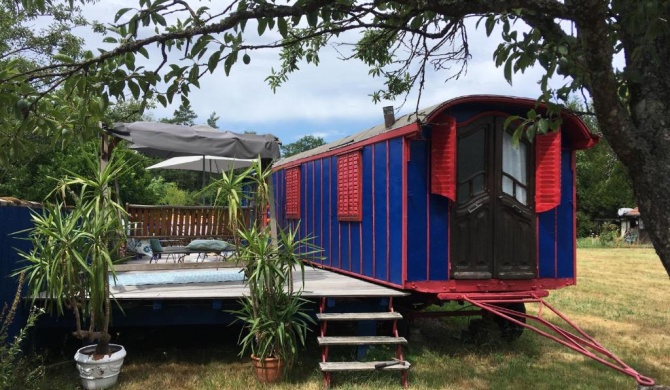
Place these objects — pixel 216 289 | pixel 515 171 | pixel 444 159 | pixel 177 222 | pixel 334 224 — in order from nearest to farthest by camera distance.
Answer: pixel 444 159 < pixel 216 289 < pixel 515 171 < pixel 177 222 < pixel 334 224

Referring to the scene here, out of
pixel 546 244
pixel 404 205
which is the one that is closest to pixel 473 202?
pixel 404 205

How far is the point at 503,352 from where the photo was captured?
21.1 ft

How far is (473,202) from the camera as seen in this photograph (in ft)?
19.8

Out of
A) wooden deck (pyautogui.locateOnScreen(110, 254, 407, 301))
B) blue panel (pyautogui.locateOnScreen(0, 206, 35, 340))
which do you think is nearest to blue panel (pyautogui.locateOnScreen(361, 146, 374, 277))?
wooden deck (pyautogui.locateOnScreen(110, 254, 407, 301))

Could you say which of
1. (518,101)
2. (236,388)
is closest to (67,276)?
(236,388)

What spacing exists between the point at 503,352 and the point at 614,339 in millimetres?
1831

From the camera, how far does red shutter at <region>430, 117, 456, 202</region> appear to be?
5727 millimetres

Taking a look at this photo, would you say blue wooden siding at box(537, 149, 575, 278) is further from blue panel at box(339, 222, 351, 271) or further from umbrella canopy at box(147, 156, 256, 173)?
umbrella canopy at box(147, 156, 256, 173)

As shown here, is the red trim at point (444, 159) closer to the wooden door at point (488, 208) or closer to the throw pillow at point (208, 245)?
the wooden door at point (488, 208)

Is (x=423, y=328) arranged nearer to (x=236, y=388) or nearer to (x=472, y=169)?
(x=472, y=169)

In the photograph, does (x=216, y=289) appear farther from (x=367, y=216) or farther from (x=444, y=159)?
(x=444, y=159)

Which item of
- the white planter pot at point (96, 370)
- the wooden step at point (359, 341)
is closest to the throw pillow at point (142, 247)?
the white planter pot at point (96, 370)

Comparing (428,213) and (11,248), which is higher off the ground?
(428,213)

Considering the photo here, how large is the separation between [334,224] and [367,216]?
1.29m
